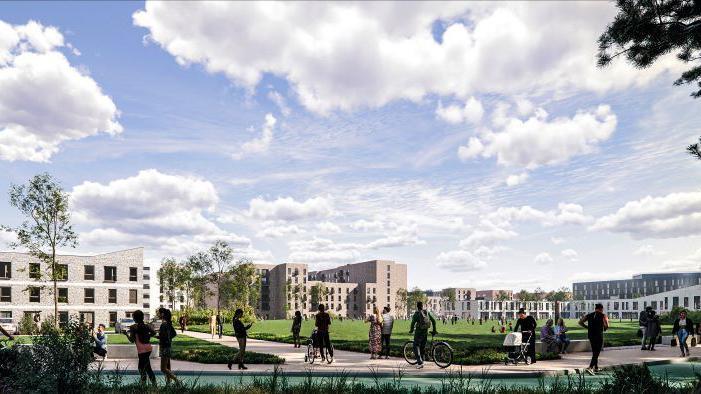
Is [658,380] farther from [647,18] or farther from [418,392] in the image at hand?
[647,18]

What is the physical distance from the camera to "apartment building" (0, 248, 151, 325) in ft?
232

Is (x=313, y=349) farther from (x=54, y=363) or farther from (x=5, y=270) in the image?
(x=5, y=270)

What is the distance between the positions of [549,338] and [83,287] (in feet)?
212

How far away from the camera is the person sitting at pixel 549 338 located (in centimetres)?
2443

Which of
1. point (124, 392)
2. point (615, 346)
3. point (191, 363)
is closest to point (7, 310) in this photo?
point (191, 363)

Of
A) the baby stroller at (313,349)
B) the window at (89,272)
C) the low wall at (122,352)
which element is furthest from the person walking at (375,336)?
the window at (89,272)

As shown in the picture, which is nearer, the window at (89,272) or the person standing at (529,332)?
the person standing at (529,332)

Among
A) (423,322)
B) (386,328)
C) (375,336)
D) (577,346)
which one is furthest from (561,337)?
(423,322)

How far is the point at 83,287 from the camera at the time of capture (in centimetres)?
7594

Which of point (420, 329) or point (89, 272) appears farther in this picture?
point (89, 272)

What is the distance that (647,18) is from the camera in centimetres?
1376

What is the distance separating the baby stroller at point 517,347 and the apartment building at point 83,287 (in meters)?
60.2

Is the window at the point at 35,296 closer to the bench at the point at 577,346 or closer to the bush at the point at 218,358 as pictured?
the bush at the point at 218,358

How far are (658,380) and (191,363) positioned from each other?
1582 cm
